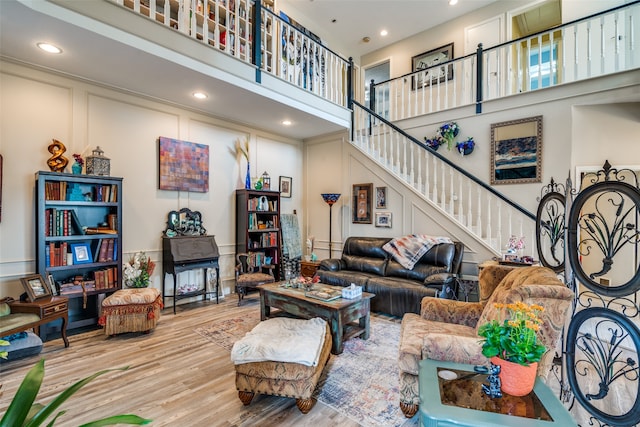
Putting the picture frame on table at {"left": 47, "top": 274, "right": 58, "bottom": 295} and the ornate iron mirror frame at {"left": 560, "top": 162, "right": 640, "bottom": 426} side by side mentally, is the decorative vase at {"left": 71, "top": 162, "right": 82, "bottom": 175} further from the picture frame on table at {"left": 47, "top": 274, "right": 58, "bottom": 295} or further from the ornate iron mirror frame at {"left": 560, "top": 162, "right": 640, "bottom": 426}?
the ornate iron mirror frame at {"left": 560, "top": 162, "right": 640, "bottom": 426}

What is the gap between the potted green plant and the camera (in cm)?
143

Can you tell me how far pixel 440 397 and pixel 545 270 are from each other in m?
1.34

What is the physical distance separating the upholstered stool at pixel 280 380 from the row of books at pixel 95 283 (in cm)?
255

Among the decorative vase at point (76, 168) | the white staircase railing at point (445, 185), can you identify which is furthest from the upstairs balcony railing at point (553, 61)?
the decorative vase at point (76, 168)

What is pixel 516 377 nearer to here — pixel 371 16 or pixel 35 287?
pixel 35 287

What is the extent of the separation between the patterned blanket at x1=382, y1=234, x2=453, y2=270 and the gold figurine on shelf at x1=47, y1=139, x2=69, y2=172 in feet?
14.5

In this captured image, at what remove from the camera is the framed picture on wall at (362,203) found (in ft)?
18.2

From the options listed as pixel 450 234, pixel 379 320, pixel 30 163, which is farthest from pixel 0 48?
pixel 450 234

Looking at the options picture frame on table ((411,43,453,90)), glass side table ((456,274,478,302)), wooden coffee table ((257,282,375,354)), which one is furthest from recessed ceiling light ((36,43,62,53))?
picture frame on table ((411,43,453,90))

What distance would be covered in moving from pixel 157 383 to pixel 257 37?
414 cm

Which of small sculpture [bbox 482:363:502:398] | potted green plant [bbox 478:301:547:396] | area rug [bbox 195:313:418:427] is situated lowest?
area rug [bbox 195:313:418:427]

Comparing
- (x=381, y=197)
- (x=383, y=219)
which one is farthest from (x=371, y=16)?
(x=383, y=219)

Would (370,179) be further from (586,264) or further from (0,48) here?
(0,48)

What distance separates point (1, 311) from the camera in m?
2.90
